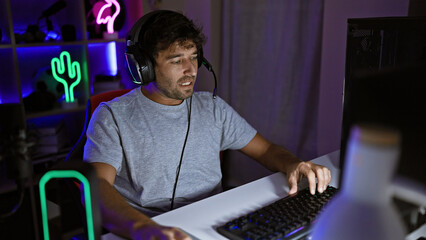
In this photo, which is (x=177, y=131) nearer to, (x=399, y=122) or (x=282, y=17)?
(x=399, y=122)

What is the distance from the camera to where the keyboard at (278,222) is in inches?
30.4

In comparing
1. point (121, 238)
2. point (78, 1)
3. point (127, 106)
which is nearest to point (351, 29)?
point (127, 106)

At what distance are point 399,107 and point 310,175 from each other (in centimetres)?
64

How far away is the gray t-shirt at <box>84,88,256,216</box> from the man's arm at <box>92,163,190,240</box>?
17 cm

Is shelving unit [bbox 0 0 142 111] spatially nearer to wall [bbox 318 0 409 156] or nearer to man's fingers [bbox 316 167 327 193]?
wall [bbox 318 0 409 156]

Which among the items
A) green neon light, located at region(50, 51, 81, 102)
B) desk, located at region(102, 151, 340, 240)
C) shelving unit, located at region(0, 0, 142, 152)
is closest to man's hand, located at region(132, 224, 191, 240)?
desk, located at region(102, 151, 340, 240)

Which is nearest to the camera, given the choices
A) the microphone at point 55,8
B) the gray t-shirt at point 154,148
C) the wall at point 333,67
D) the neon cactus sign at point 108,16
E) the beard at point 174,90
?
the gray t-shirt at point 154,148

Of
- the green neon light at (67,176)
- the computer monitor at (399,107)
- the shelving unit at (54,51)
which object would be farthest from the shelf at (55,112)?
the computer monitor at (399,107)

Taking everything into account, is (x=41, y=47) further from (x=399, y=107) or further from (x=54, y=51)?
(x=399, y=107)

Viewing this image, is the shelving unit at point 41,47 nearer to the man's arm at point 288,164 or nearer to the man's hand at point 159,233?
the man's arm at point 288,164

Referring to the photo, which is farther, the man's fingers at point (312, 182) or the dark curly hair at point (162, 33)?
the dark curly hair at point (162, 33)

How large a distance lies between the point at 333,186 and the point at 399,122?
2.26 feet

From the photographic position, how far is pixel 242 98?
8.45 feet

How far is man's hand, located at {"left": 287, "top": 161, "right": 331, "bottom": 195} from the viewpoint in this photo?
3.35 ft
